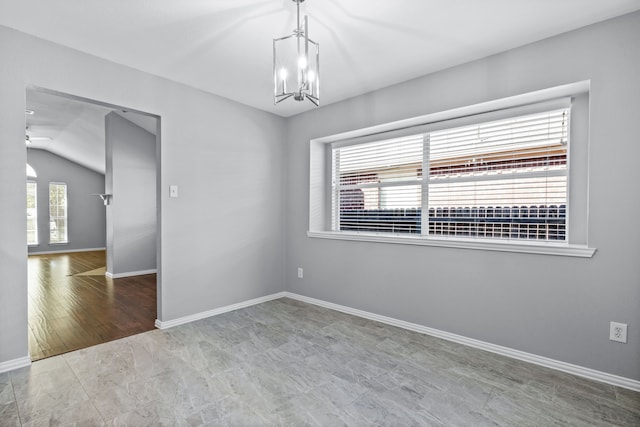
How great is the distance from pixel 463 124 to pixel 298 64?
5.96 ft

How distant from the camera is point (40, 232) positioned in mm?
8406

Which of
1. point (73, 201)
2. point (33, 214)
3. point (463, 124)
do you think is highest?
point (463, 124)

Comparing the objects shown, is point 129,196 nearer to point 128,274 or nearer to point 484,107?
point 128,274

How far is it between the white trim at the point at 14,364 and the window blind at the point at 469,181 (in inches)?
125

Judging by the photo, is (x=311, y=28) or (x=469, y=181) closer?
(x=311, y=28)

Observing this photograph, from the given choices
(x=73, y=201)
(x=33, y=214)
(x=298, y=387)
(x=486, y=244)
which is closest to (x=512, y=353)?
(x=486, y=244)

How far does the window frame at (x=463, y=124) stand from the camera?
7.83ft

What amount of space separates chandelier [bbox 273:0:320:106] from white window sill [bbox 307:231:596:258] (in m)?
1.72

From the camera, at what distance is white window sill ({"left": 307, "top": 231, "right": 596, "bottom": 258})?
7.46 ft

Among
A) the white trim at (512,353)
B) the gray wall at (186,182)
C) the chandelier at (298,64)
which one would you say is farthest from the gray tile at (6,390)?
the white trim at (512,353)

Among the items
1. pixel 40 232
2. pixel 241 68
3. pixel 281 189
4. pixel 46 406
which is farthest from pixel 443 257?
pixel 40 232

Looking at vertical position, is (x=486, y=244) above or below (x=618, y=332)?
above

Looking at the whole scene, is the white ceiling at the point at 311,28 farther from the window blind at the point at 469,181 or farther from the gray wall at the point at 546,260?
the window blind at the point at 469,181

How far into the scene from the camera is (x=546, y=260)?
2389mm
